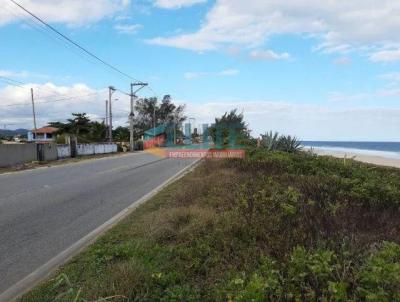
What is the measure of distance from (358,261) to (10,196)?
1140cm

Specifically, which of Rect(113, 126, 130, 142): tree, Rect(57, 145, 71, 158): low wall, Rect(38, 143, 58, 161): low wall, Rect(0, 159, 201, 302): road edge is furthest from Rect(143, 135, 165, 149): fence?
Rect(0, 159, 201, 302): road edge

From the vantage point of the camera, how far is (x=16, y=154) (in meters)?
31.0

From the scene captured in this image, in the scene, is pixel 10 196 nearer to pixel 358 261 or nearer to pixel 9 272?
pixel 9 272

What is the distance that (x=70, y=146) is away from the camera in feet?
135

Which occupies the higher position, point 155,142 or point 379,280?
point 379,280

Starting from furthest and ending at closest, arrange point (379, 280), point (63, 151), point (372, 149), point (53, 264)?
point (372, 149) → point (63, 151) → point (53, 264) → point (379, 280)

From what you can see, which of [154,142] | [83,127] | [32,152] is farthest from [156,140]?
[32,152]

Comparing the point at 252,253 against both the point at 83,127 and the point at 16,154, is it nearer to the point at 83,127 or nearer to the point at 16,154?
the point at 16,154

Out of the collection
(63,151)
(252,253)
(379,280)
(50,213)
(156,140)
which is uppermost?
(379,280)

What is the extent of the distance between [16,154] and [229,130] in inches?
563

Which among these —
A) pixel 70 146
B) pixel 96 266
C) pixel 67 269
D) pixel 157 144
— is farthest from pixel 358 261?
pixel 157 144

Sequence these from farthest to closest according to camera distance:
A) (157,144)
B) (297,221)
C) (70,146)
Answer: (157,144), (70,146), (297,221)

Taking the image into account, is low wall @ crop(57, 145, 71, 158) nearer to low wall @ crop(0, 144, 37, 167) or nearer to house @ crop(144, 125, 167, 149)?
low wall @ crop(0, 144, 37, 167)

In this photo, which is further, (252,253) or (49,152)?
(49,152)
